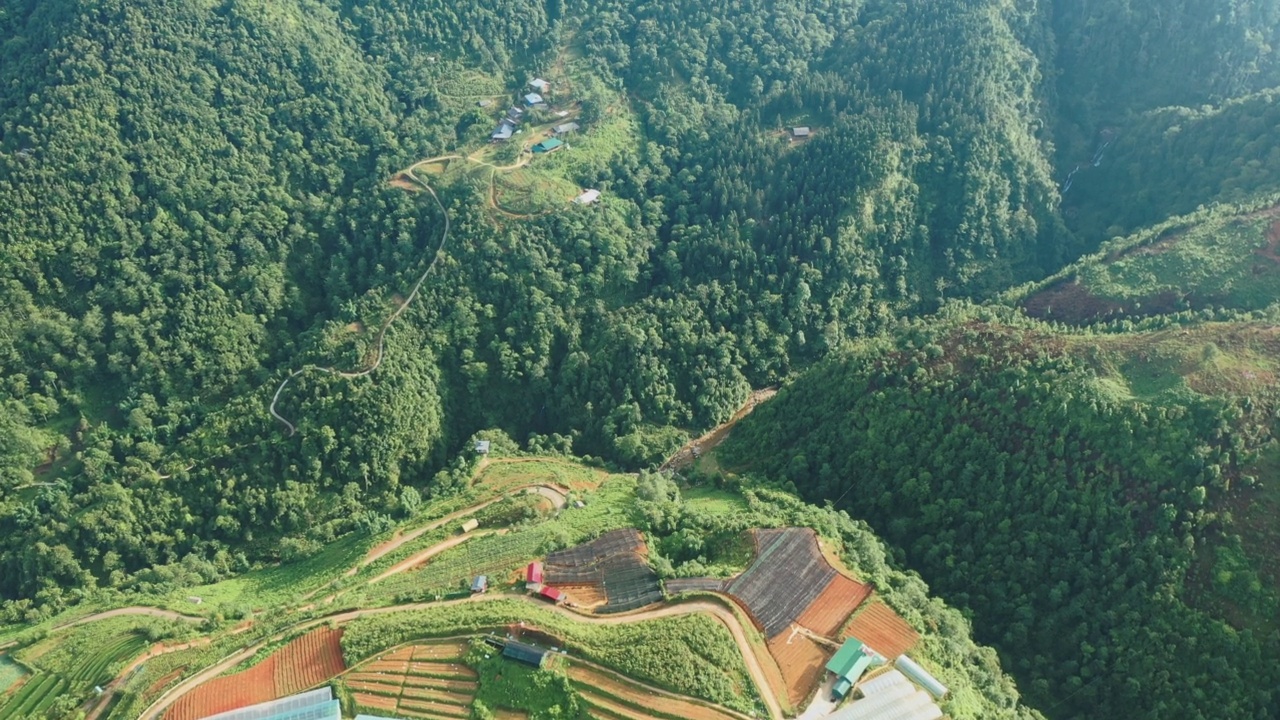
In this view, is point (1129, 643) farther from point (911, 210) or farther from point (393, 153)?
point (393, 153)

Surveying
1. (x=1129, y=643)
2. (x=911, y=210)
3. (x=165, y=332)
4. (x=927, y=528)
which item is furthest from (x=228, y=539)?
A: (x=911, y=210)

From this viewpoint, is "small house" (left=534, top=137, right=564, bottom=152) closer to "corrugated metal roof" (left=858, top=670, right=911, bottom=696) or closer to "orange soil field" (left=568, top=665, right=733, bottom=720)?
"orange soil field" (left=568, top=665, right=733, bottom=720)

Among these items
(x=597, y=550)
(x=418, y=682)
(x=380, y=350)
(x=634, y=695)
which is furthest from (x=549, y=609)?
(x=380, y=350)

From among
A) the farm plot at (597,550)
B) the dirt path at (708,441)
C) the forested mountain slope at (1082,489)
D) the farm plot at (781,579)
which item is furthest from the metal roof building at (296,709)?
the forested mountain slope at (1082,489)

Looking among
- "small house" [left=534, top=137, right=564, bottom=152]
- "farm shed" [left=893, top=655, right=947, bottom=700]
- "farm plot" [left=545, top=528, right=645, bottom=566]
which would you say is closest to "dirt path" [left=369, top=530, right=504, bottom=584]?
"farm plot" [left=545, top=528, right=645, bottom=566]

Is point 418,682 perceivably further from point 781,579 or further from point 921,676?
point 921,676

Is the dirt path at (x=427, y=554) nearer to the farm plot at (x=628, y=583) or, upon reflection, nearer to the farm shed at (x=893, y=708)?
the farm plot at (x=628, y=583)
